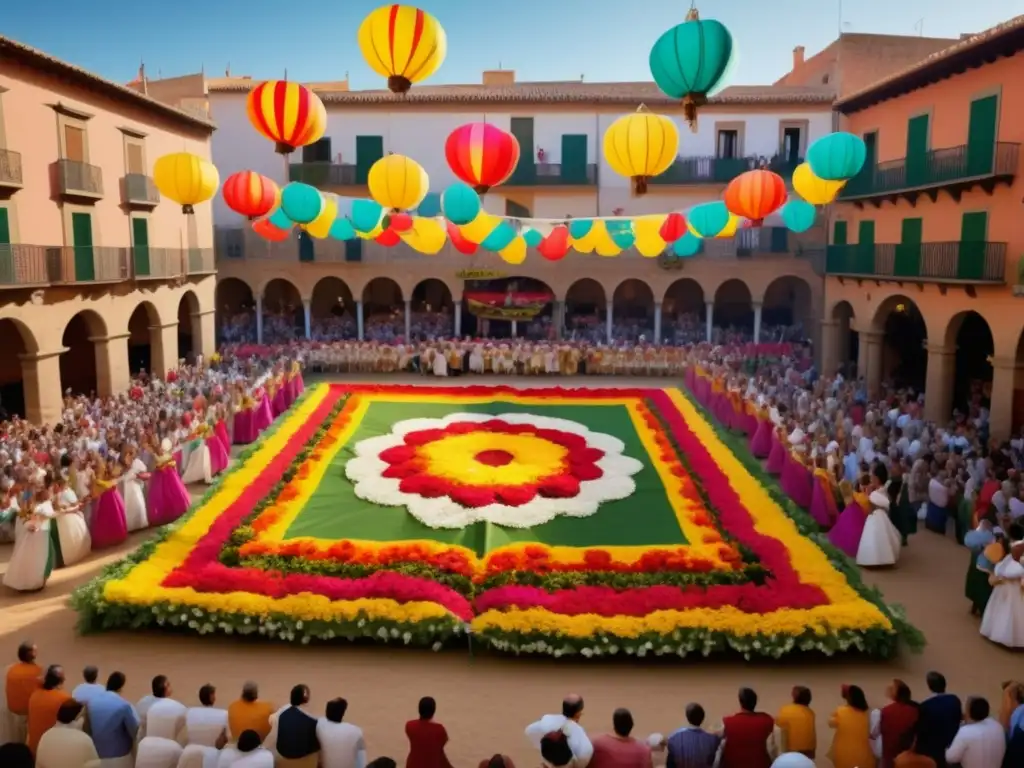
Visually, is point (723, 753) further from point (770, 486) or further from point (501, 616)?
point (770, 486)

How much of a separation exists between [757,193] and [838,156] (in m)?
1.53

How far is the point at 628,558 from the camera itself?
1190cm

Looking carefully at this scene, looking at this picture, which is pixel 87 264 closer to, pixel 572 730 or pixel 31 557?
pixel 31 557

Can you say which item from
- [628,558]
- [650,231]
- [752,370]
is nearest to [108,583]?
[628,558]

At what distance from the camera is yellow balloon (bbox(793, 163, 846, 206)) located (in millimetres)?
15844

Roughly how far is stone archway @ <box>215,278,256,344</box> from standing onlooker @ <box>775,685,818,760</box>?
2907cm

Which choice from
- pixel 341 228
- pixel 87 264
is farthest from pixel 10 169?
pixel 341 228

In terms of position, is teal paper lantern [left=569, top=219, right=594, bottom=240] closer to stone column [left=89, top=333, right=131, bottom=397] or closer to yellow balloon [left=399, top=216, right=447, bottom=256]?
yellow balloon [left=399, top=216, right=447, bottom=256]

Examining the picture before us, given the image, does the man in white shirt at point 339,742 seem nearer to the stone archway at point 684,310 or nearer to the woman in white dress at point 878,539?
the woman in white dress at point 878,539

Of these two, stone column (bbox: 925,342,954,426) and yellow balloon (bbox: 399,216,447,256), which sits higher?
yellow balloon (bbox: 399,216,447,256)

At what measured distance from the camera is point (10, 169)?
60.1 ft

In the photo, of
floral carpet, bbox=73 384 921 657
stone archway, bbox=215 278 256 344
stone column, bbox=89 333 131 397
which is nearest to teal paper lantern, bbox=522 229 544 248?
floral carpet, bbox=73 384 921 657

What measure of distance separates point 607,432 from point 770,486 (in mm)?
4978

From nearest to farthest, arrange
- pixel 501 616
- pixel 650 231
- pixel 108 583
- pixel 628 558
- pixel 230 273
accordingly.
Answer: pixel 501 616 < pixel 108 583 < pixel 628 558 < pixel 650 231 < pixel 230 273
